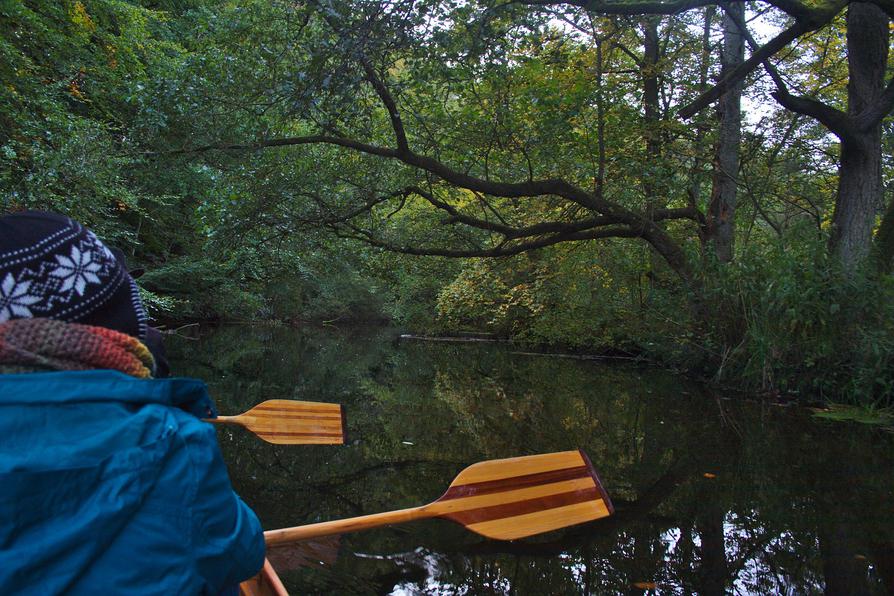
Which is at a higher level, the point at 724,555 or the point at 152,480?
the point at 152,480

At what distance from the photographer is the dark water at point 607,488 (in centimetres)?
245

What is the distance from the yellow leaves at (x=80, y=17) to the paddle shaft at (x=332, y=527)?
9125 mm

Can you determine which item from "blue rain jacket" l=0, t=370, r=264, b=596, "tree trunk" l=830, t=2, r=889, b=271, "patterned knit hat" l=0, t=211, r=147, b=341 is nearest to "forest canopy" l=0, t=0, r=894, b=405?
"tree trunk" l=830, t=2, r=889, b=271

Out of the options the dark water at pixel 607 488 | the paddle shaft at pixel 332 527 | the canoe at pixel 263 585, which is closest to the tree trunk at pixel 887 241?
the dark water at pixel 607 488

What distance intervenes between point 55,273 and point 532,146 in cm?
660

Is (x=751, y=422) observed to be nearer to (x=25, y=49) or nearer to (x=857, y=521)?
(x=857, y=521)

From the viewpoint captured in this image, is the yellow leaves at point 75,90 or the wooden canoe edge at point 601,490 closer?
the wooden canoe edge at point 601,490

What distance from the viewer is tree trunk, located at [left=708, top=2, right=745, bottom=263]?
27.9 feet

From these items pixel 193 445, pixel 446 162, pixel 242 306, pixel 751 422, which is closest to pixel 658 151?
pixel 446 162

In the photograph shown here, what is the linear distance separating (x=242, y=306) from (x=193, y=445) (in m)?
19.9

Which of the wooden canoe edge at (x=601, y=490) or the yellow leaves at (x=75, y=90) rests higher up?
the yellow leaves at (x=75, y=90)

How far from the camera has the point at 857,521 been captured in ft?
10.1

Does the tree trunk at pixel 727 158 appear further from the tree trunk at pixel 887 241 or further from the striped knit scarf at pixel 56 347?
the striped knit scarf at pixel 56 347

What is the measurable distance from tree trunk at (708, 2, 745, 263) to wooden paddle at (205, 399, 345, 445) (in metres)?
6.29
